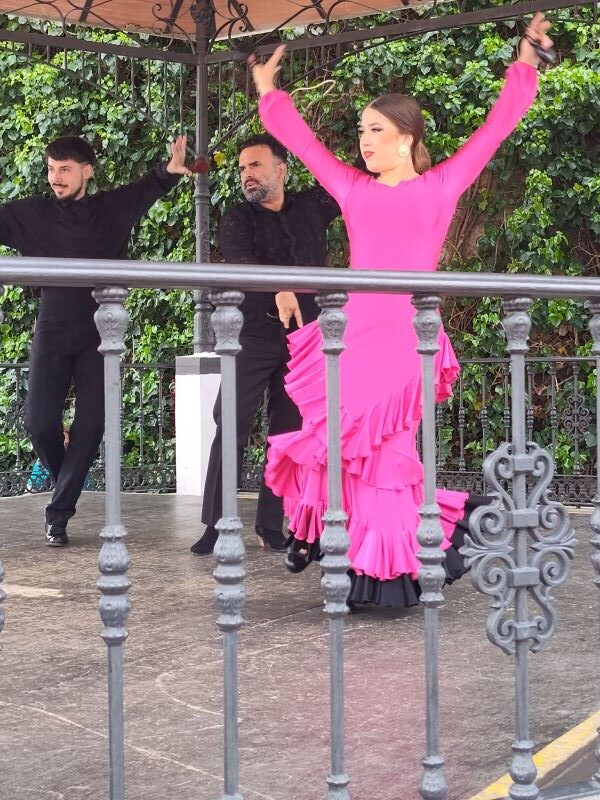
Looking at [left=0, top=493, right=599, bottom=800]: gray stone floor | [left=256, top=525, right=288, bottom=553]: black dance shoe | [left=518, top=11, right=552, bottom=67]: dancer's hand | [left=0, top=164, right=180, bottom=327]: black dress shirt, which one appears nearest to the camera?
[left=0, top=493, right=599, bottom=800]: gray stone floor

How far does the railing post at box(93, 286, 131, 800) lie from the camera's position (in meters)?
1.98

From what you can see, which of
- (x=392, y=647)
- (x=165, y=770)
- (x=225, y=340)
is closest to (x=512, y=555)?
(x=225, y=340)

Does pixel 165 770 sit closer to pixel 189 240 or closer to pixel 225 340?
pixel 225 340

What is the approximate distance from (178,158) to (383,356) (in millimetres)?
2318

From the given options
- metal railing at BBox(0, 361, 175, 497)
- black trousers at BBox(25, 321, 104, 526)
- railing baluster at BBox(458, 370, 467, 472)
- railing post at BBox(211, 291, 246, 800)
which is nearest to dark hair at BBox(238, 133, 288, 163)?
black trousers at BBox(25, 321, 104, 526)

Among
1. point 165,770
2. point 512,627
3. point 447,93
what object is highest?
point 447,93

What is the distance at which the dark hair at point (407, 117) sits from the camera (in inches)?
159

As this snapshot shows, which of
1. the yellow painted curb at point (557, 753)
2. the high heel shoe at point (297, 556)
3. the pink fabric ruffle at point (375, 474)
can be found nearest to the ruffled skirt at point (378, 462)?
the pink fabric ruffle at point (375, 474)

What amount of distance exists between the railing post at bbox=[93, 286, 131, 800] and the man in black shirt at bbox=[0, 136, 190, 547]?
3.63 metres

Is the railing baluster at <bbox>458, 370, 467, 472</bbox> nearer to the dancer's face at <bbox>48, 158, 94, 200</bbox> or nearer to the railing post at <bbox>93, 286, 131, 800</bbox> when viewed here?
the dancer's face at <bbox>48, 158, 94, 200</bbox>

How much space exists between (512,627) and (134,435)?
8.59 metres

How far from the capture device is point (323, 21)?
8023mm

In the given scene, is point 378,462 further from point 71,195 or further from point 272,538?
point 71,195

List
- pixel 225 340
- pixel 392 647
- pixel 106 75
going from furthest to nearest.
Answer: pixel 106 75 → pixel 392 647 → pixel 225 340
